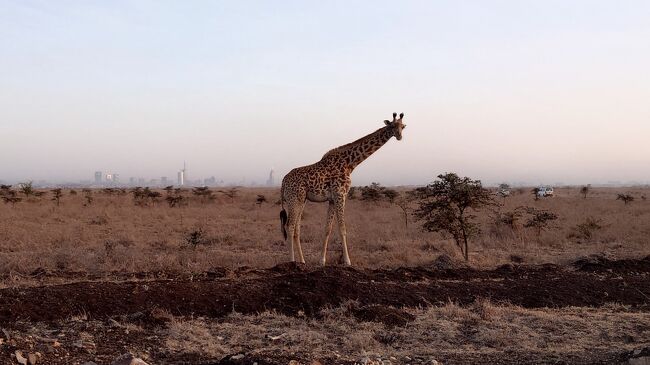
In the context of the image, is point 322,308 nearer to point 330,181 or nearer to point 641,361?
point 641,361

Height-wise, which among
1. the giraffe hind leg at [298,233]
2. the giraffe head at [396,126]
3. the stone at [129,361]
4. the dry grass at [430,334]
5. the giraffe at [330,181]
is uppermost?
the giraffe head at [396,126]

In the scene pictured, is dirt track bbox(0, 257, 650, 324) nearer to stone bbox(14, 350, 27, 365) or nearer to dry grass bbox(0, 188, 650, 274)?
stone bbox(14, 350, 27, 365)

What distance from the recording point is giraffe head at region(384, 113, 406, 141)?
1314cm

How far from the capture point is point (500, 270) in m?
12.3

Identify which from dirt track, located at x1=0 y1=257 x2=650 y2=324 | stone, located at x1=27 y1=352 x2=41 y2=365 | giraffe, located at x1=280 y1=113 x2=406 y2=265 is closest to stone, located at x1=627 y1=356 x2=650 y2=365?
dirt track, located at x1=0 y1=257 x2=650 y2=324

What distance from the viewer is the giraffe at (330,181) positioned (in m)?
12.9

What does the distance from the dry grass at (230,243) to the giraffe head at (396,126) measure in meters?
3.15

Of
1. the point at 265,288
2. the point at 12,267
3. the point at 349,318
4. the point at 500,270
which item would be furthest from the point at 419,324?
the point at 12,267

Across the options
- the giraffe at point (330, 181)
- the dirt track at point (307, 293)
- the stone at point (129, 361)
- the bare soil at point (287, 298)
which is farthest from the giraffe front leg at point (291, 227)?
the stone at point (129, 361)

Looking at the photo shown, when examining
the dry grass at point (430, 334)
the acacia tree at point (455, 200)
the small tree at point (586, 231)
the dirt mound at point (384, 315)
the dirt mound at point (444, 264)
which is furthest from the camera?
the small tree at point (586, 231)

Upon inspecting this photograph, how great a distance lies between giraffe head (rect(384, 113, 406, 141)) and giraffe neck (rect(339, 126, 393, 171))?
0.19 meters

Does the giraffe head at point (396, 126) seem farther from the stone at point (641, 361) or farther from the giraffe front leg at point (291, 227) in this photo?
the stone at point (641, 361)

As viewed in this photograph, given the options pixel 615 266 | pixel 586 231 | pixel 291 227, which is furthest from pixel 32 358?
pixel 586 231

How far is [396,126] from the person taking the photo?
13.2m
